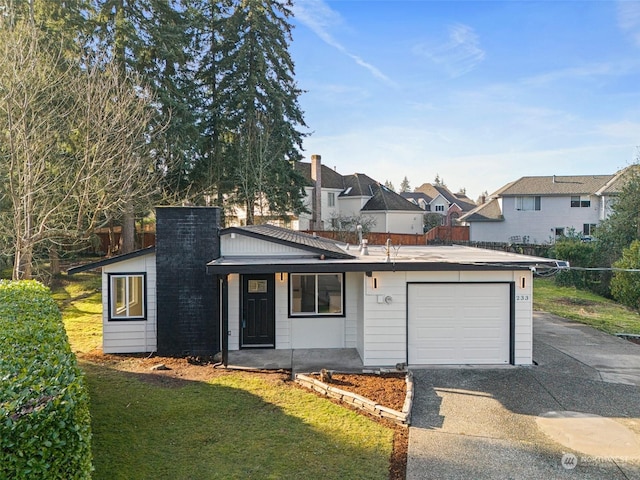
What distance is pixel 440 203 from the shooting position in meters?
59.1

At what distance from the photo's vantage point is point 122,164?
45.9 ft

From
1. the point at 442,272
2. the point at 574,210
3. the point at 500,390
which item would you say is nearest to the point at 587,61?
the point at 442,272

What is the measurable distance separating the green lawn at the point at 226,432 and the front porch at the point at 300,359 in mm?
749

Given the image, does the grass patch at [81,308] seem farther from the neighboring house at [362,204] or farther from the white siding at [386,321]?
the neighboring house at [362,204]

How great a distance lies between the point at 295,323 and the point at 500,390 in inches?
197

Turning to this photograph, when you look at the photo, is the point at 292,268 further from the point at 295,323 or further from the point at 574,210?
the point at 574,210

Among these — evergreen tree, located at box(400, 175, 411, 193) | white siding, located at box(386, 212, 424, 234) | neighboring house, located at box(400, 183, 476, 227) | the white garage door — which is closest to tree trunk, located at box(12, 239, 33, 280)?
the white garage door

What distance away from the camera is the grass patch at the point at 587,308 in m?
15.1

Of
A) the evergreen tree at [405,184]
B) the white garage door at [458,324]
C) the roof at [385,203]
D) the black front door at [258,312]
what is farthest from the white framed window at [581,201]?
the evergreen tree at [405,184]

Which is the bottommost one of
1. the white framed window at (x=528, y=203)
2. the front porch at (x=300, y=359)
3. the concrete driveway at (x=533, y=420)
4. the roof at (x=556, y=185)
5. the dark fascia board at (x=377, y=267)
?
the concrete driveway at (x=533, y=420)

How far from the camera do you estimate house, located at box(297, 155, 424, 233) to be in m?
39.8

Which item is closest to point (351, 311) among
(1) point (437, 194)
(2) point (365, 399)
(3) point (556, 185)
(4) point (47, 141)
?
(2) point (365, 399)

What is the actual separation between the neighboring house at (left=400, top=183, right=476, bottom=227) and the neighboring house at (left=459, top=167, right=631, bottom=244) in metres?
16.2

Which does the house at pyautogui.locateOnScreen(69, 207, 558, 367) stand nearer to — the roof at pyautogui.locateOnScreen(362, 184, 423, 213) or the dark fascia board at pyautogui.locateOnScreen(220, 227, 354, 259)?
the dark fascia board at pyautogui.locateOnScreen(220, 227, 354, 259)
